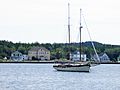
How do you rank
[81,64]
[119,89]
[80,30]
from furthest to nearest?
[80,30] < [81,64] < [119,89]

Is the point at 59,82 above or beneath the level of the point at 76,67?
beneath

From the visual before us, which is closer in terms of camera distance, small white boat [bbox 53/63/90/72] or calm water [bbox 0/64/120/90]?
calm water [bbox 0/64/120/90]

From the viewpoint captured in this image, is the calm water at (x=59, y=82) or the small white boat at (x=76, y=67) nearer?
the calm water at (x=59, y=82)

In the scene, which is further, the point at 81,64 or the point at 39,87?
the point at 81,64

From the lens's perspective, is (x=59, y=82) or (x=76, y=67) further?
(x=76, y=67)

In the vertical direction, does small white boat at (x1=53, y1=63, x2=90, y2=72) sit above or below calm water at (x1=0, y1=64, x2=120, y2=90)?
above

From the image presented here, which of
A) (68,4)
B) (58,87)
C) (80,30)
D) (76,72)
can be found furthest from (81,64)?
(58,87)

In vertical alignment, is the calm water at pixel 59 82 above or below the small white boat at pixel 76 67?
below

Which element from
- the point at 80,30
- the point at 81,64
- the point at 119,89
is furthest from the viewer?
the point at 80,30

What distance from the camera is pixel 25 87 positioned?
70.8m

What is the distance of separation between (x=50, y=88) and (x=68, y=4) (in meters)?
61.0

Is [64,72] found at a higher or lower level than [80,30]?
lower

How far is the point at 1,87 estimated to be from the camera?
70062 mm

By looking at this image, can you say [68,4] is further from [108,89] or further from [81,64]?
[108,89]
